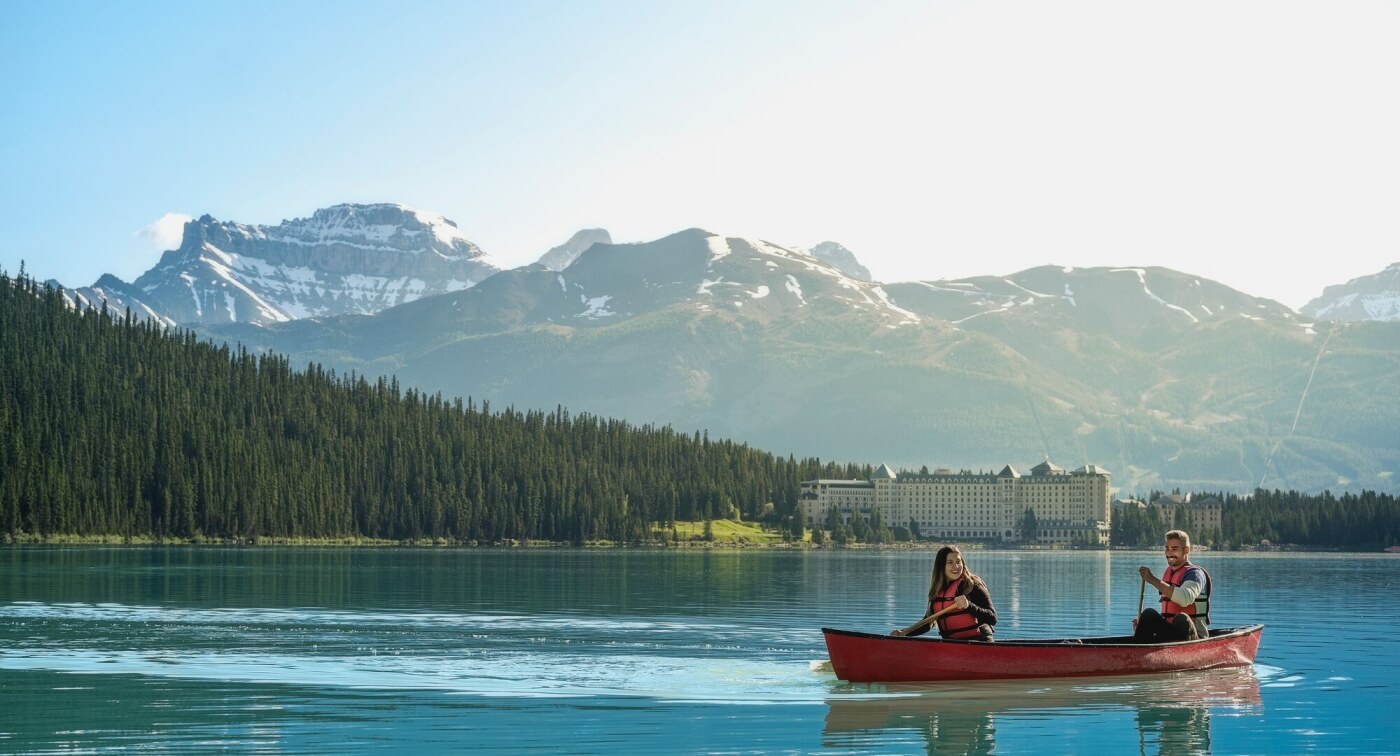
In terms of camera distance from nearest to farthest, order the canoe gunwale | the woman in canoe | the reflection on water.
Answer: the reflection on water, the canoe gunwale, the woman in canoe

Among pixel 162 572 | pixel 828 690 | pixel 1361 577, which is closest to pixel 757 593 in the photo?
pixel 162 572

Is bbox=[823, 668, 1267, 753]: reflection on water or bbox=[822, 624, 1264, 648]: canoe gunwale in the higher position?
bbox=[822, 624, 1264, 648]: canoe gunwale

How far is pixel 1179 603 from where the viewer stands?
5556cm

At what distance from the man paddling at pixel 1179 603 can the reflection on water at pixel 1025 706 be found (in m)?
1.42

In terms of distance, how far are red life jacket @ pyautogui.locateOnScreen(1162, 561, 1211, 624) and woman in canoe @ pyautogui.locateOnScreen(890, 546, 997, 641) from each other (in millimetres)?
6784

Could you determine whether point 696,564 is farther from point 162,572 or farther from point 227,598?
point 227,598

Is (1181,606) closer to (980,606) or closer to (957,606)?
(980,606)

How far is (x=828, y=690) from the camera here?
52.4 meters

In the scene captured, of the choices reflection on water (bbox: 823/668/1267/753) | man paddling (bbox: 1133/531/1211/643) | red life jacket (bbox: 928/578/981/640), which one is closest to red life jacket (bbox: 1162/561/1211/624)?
man paddling (bbox: 1133/531/1211/643)

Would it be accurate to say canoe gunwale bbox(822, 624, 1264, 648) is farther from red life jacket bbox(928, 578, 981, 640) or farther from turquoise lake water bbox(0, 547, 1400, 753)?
turquoise lake water bbox(0, 547, 1400, 753)

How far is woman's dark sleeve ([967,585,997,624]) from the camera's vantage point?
52.9m

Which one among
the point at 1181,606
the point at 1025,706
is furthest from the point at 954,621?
the point at 1181,606

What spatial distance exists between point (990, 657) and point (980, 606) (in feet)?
5.22

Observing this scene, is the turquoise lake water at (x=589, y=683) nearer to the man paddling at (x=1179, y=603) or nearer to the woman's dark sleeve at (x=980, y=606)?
the man paddling at (x=1179, y=603)
